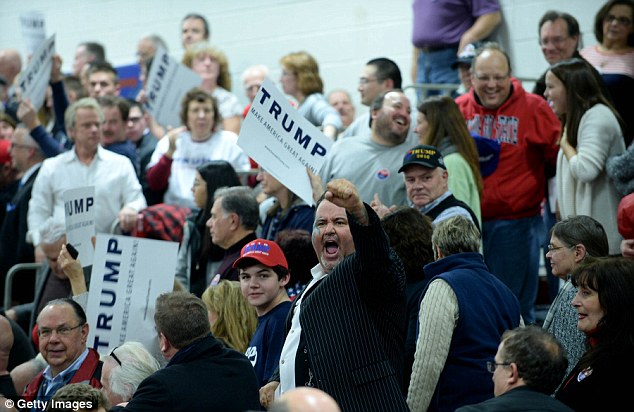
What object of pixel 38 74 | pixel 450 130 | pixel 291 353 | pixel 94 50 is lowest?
pixel 291 353

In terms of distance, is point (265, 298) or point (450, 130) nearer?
point (265, 298)

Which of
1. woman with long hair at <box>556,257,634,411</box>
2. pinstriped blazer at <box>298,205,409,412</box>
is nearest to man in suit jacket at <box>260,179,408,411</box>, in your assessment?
pinstriped blazer at <box>298,205,409,412</box>

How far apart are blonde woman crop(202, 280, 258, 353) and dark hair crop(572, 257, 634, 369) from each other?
1.93 m

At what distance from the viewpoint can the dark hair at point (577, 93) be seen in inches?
278

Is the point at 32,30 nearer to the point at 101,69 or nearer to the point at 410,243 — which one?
the point at 101,69

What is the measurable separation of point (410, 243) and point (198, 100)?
13.3 ft

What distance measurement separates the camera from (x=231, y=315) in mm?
6016

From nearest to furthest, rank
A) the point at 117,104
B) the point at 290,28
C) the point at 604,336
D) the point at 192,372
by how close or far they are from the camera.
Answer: the point at 604,336 < the point at 192,372 < the point at 117,104 < the point at 290,28

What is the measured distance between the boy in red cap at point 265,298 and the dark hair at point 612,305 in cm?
153

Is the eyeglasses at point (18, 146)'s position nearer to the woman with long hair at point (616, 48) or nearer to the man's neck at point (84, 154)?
the man's neck at point (84, 154)

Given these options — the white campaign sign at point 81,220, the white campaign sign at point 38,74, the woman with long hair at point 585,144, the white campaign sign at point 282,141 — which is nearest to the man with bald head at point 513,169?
the woman with long hair at point 585,144

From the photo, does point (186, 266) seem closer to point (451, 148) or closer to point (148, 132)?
point (451, 148)

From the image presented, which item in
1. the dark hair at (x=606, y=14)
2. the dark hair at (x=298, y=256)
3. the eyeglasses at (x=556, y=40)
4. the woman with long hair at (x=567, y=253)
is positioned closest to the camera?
the woman with long hair at (x=567, y=253)

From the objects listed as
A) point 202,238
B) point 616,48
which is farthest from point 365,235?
point 616,48
